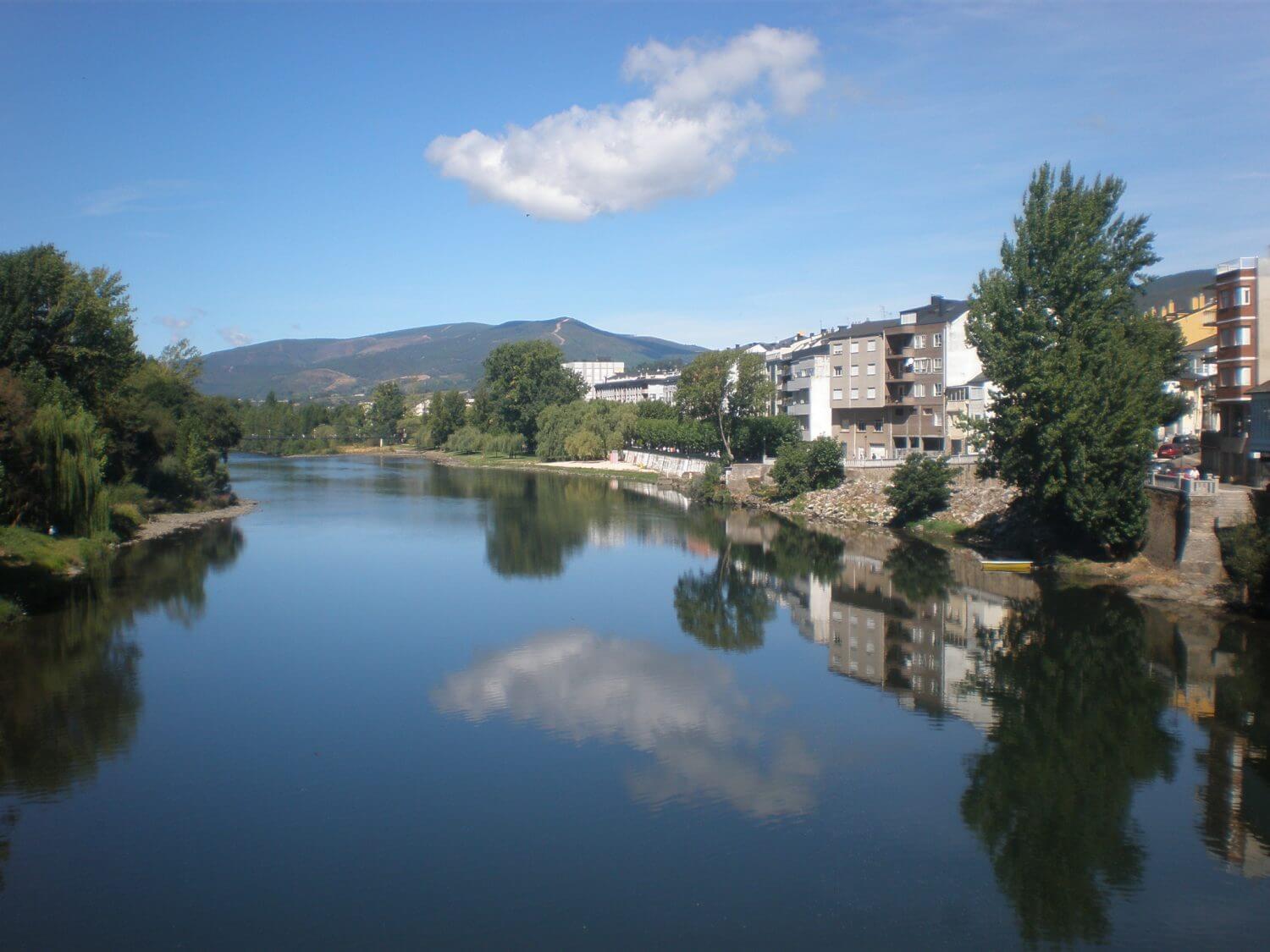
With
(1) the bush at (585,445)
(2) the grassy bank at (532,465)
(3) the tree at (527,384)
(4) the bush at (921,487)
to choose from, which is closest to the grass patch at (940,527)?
(4) the bush at (921,487)

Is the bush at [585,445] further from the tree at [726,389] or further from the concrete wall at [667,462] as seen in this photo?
the tree at [726,389]

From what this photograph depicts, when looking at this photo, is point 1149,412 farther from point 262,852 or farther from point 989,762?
point 262,852

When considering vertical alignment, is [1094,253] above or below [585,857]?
above

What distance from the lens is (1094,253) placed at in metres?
22.4

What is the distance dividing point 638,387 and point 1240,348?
78.9 metres

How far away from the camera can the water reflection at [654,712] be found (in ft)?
34.0

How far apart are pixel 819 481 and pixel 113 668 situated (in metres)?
27.0

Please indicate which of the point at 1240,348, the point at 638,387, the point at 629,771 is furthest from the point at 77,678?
the point at 638,387

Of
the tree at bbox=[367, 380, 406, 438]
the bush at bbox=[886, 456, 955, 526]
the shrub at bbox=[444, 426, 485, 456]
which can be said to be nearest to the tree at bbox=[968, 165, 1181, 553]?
the bush at bbox=[886, 456, 955, 526]

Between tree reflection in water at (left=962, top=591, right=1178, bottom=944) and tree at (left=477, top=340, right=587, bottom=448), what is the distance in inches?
2200

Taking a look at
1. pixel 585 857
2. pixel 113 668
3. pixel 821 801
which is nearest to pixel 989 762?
pixel 821 801

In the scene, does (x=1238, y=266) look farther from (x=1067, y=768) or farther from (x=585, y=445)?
(x=585, y=445)

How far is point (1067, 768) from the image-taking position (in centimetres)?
1109

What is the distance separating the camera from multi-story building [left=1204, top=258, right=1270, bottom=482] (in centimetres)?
2127
